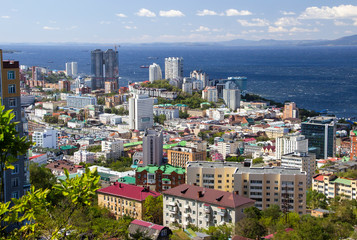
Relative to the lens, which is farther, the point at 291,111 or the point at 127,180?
the point at 291,111

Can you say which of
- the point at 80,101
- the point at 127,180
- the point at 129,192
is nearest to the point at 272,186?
the point at 129,192

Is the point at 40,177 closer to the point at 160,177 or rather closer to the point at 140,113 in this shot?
the point at 160,177

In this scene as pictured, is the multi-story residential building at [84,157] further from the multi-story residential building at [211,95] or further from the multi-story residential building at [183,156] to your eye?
the multi-story residential building at [211,95]

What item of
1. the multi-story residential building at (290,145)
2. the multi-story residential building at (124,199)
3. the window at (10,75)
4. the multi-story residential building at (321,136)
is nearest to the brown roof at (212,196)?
the multi-story residential building at (124,199)

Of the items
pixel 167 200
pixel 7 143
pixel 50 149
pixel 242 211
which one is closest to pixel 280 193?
pixel 242 211

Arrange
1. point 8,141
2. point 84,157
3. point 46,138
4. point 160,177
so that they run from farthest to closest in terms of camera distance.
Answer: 1. point 46,138
2. point 84,157
3. point 160,177
4. point 8,141

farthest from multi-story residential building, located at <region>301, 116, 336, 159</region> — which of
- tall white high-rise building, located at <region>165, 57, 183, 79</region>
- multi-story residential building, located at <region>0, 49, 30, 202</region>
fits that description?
tall white high-rise building, located at <region>165, 57, 183, 79</region>

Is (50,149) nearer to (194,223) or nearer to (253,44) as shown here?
(194,223)
